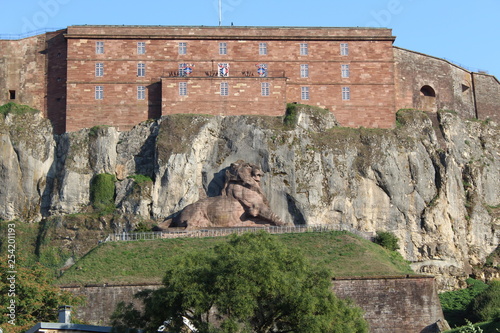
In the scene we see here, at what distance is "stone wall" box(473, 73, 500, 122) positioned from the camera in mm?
85438

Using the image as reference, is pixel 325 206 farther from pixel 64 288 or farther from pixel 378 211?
pixel 64 288

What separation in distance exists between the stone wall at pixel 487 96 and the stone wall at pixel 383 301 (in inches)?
1122

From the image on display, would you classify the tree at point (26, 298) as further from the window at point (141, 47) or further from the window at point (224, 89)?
the window at point (141, 47)

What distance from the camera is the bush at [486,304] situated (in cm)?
6344

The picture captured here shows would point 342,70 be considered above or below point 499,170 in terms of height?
above

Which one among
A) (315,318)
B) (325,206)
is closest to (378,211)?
(325,206)

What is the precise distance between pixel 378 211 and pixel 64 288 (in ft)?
82.4

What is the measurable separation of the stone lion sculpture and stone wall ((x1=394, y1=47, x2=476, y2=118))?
52.1 feet

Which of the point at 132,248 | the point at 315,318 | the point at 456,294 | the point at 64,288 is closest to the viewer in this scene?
the point at 315,318

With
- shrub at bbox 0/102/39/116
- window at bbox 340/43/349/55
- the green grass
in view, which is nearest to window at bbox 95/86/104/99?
shrub at bbox 0/102/39/116

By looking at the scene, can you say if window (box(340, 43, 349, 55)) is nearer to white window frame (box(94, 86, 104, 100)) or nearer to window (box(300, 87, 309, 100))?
window (box(300, 87, 309, 100))

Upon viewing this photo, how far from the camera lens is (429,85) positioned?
8331 centimetres

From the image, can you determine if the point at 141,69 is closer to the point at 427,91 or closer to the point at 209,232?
the point at 209,232

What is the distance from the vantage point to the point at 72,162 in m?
76.3
